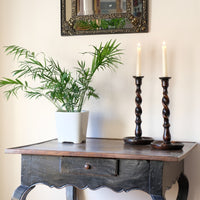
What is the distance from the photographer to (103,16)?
2.00 m

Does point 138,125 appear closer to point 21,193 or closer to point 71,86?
point 71,86

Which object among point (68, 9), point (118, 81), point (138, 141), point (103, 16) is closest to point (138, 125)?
point (138, 141)

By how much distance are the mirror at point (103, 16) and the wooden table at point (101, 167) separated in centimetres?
67

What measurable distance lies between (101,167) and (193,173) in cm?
63

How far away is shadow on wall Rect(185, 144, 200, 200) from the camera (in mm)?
1905

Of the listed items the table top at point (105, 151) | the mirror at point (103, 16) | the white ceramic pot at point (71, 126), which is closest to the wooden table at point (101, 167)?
the table top at point (105, 151)

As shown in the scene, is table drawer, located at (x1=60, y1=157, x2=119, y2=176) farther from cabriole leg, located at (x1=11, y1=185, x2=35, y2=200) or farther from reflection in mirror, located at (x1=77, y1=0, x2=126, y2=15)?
reflection in mirror, located at (x1=77, y1=0, x2=126, y2=15)

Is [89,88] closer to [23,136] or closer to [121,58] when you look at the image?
[121,58]

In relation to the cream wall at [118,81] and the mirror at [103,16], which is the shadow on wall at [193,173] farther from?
the mirror at [103,16]

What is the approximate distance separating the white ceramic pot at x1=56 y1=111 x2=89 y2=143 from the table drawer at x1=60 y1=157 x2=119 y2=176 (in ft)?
0.79

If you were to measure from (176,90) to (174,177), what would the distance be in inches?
19.3

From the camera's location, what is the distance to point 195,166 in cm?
191

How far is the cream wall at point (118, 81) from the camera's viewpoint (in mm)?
1910

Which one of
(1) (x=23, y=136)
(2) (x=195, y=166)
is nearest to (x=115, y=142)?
(2) (x=195, y=166)
